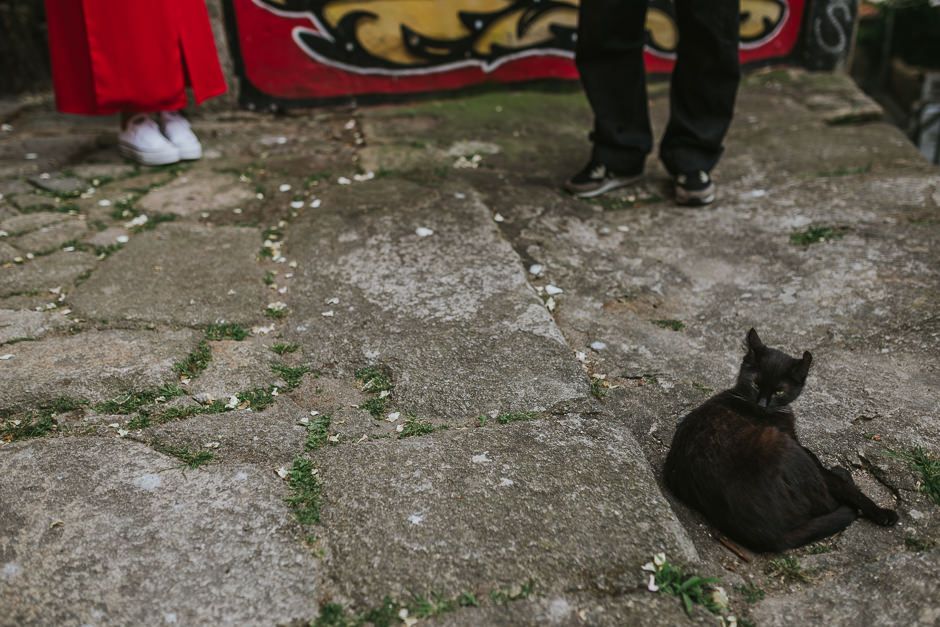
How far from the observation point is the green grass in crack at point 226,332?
224cm

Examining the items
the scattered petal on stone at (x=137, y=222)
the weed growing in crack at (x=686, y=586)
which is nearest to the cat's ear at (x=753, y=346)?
the weed growing in crack at (x=686, y=586)

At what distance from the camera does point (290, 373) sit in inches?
81.8

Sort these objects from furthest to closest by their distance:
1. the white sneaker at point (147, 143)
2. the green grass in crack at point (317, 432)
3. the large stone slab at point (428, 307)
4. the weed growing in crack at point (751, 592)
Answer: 1. the white sneaker at point (147, 143)
2. the large stone slab at point (428, 307)
3. the green grass in crack at point (317, 432)
4. the weed growing in crack at point (751, 592)

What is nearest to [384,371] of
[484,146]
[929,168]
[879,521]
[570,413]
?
[570,413]

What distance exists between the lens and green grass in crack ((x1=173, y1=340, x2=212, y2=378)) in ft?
6.75

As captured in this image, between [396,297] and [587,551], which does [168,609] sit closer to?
[587,551]

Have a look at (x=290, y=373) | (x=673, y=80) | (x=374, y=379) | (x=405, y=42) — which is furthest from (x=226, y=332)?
(x=405, y=42)

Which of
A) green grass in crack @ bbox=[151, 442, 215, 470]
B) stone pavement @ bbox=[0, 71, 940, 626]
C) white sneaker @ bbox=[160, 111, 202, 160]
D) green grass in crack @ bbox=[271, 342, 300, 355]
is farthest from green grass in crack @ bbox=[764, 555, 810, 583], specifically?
white sneaker @ bbox=[160, 111, 202, 160]

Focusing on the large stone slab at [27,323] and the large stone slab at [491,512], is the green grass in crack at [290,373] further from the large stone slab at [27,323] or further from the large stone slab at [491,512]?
the large stone slab at [27,323]

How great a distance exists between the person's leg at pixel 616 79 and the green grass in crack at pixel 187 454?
2.11 meters

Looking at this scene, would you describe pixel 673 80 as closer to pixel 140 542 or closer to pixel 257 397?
pixel 257 397

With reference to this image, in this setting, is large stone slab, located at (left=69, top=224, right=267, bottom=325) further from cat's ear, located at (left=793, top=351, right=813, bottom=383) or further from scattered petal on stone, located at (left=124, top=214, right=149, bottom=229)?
cat's ear, located at (left=793, top=351, right=813, bottom=383)

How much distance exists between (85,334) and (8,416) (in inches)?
16.1

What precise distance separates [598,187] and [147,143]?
205 centimetres
